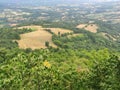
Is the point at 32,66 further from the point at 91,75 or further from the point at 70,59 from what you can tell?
the point at 70,59

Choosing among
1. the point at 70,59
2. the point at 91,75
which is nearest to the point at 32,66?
the point at 91,75

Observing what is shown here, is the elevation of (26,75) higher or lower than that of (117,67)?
lower

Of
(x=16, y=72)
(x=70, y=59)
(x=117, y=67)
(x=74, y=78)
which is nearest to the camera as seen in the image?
(x=117, y=67)

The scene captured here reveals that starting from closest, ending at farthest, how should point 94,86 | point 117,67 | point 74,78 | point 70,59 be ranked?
point 117,67 < point 94,86 < point 74,78 < point 70,59

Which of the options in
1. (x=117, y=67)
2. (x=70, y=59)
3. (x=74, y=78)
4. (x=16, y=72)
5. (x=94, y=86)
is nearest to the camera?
(x=117, y=67)

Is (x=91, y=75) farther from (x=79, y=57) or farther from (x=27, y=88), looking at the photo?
(x=79, y=57)

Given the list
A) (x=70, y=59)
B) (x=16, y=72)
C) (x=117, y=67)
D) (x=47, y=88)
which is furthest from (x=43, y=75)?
(x=70, y=59)

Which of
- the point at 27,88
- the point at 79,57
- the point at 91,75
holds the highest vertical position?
the point at 91,75

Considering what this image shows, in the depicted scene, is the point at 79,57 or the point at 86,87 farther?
the point at 79,57

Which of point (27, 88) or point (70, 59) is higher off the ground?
point (27, 88)
